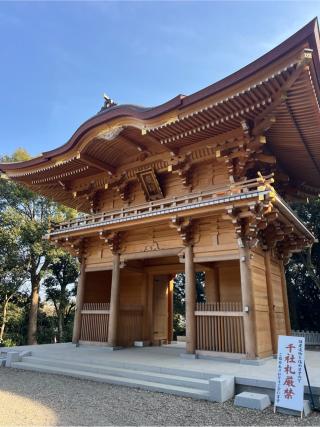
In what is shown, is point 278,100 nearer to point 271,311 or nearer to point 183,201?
point 183,201

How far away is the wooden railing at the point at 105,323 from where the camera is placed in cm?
991

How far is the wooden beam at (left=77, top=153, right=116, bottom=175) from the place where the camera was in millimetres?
9770

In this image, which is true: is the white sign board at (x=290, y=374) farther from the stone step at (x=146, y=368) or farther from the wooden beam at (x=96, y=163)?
the wooden beam at (x=96, y=163)

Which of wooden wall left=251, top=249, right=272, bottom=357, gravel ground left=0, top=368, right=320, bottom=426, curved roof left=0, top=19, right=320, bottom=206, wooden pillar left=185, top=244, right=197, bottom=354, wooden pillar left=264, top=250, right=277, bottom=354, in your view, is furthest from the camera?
wooden pillar left=264, top=250, right=277, bottom=354

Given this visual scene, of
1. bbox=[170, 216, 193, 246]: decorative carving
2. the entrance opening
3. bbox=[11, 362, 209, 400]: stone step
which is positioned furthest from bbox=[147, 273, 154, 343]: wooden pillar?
bbox=[11, 362, 209, 400]: stone step

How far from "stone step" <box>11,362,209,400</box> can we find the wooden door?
450cm

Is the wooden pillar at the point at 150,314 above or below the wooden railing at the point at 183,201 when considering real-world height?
below

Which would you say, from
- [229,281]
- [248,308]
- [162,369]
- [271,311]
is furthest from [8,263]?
[248,308]

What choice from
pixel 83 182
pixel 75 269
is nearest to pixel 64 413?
pixel 83 182

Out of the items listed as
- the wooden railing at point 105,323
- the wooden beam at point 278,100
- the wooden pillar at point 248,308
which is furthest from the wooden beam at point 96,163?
the wooden pillar at point 248,308

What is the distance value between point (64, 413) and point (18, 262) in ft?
52.9

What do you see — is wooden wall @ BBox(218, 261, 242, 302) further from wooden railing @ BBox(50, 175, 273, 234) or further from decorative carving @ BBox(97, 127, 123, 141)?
decorative carving @ BBox(97, 127, 123, 141)

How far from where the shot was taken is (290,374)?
4.56m

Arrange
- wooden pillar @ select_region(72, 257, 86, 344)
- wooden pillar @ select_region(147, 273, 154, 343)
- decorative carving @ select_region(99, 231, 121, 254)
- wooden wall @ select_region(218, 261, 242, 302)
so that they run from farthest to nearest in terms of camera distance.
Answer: wooden pillar @ select_region(147, 273, 154, 343), wooden pillar @ select_region(72, 257, 86, 344), decorative carving @ select_region(99, 231, 121, 254), wooden wall @ select_region(218, 261, 242, 302)
